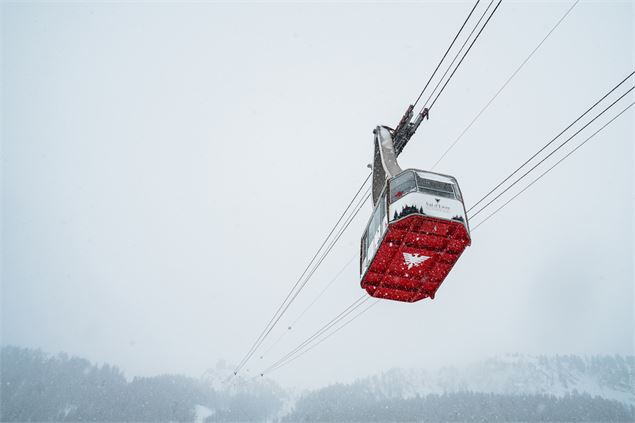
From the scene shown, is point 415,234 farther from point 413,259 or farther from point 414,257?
point 413,259

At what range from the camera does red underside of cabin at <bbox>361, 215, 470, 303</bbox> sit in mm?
9617

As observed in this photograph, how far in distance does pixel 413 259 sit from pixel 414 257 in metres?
0.10

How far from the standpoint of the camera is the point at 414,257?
10.5m

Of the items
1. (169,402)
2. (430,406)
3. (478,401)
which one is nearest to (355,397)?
(430,406)

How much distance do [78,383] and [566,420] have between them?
540 ft

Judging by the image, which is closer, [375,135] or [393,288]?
[393,288]

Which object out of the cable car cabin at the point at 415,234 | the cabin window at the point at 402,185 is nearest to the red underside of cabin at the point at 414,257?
the cable car cabin at the point at 415,234

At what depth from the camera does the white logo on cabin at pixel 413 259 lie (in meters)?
10.4

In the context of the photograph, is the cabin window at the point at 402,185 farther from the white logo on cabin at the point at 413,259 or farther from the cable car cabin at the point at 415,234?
the white logo on cabin at the point at 413,259

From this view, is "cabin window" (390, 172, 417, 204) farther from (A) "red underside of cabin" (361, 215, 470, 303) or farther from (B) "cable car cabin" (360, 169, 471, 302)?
(A) "red underside of cabin" (361, 215, 470, 303)

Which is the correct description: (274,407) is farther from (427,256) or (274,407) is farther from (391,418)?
(427,256)

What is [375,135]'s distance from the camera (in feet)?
47.6

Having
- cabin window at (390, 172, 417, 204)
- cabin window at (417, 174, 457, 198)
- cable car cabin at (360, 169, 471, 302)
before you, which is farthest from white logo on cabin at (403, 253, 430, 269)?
cabin window at (417, 174, 457, 198)

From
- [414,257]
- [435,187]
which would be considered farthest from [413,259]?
[435,187]
